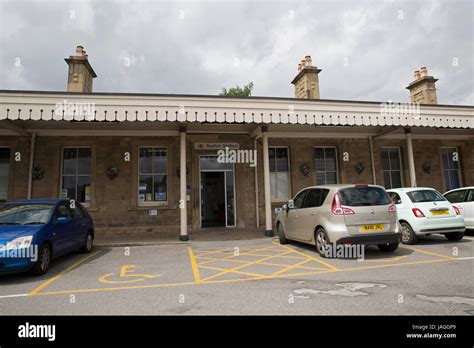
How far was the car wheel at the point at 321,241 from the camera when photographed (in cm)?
632

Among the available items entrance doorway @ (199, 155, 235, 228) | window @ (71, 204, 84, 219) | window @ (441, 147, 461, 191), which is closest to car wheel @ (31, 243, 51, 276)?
window @ (71, 204, 84, 219)

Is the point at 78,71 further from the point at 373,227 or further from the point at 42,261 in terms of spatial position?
the point at 373,227

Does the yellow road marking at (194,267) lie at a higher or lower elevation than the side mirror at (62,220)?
lower

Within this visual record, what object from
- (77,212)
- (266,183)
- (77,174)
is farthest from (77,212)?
(266,183)

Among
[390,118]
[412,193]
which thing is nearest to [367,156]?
[390,118]

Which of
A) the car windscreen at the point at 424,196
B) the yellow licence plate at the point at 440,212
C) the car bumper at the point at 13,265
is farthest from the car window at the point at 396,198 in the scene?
the car bumper at the point at 13,265

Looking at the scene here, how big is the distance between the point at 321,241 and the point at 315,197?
3.47 ft

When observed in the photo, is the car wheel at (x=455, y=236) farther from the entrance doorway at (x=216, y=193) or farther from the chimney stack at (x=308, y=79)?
the chimney stack at (x=308, y=79)

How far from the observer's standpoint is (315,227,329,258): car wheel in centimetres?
632

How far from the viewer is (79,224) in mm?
7305

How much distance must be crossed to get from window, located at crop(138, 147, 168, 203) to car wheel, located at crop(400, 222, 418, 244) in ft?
26.3

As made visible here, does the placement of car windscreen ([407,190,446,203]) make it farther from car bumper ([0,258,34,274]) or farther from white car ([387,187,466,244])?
car bumper ([0,258,34,274])

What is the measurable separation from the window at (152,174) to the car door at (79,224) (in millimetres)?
3552
